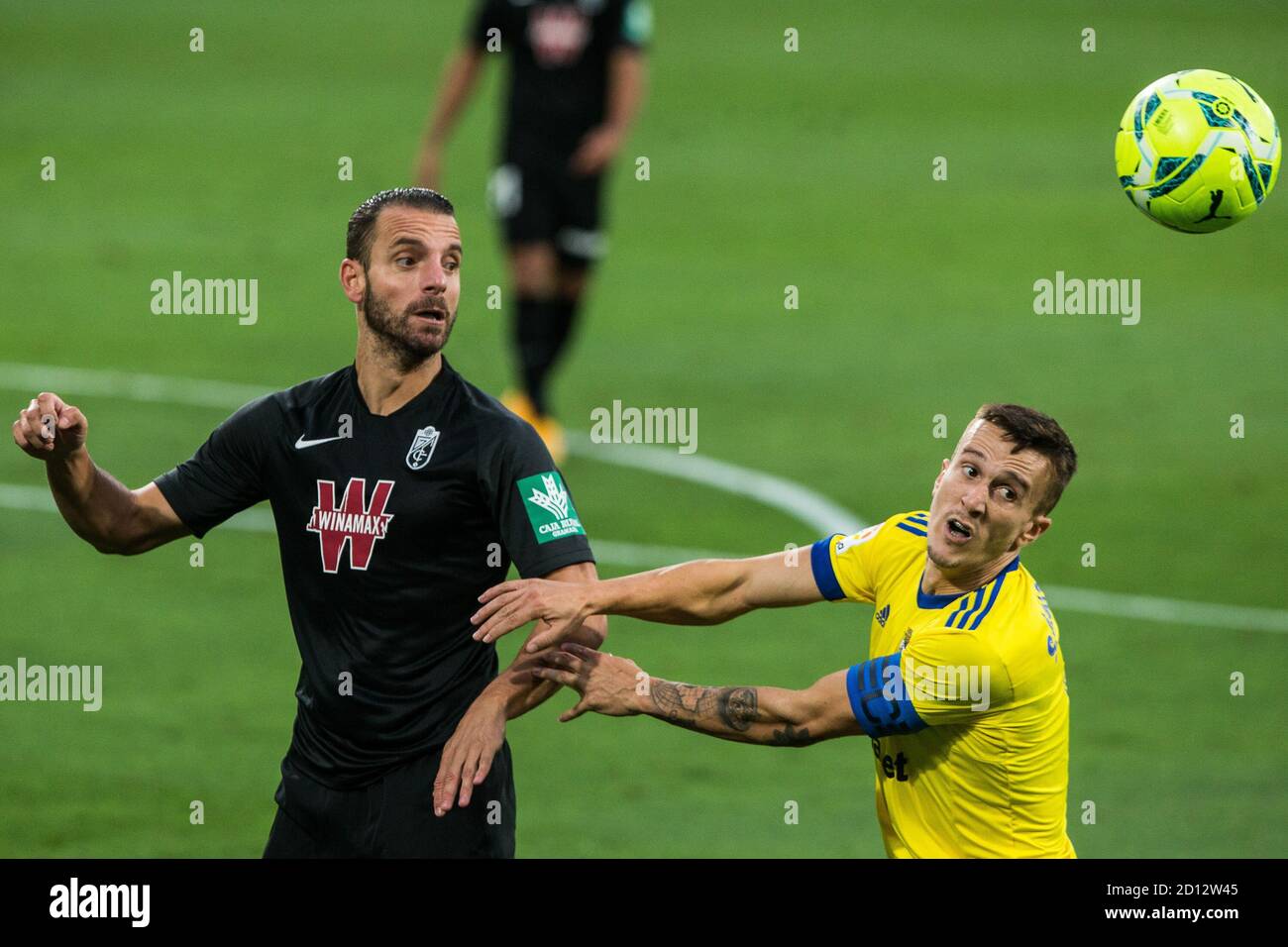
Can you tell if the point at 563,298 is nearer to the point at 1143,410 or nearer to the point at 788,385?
the point at 788,385

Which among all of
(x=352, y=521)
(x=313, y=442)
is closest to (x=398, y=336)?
(x=313, y=442)

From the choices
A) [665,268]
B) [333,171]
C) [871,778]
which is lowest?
[871,778]

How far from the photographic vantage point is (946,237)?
78.9 feet

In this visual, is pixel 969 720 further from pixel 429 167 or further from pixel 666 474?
pixel 666 474

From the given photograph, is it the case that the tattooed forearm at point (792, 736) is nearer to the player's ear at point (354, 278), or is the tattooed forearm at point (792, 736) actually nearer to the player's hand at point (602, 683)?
the player's hand at point (602, 683)

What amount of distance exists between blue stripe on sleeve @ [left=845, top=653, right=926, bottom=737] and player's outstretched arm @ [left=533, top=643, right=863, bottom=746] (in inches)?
1.9

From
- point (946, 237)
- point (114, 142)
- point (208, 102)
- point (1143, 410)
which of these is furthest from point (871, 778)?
point (208, 102)

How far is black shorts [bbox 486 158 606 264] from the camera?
15508 mm

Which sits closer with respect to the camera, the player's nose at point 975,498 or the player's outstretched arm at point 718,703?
the player's nose at point 975,498

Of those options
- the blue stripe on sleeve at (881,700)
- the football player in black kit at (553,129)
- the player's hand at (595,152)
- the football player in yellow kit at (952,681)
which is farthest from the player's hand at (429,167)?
the blue stripe on sleeve at (881,700)

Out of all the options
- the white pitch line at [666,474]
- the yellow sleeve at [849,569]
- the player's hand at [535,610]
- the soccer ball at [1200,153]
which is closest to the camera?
the player's hand at [535,610]

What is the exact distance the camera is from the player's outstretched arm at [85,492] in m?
6.54

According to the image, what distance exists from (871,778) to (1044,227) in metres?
14.4

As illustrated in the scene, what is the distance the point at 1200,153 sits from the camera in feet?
24.4
